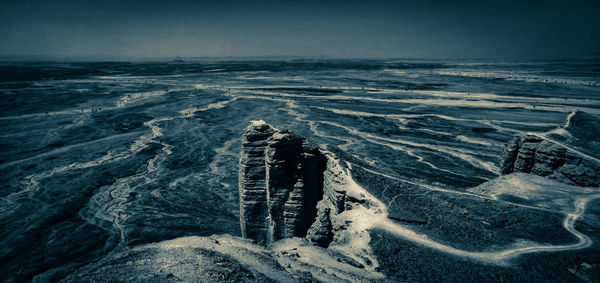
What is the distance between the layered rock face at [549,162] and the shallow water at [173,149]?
620 centimetres

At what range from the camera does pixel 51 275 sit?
17.8 meters

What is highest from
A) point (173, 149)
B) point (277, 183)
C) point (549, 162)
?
point (549, 162)

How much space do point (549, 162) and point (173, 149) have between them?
38.4 metres

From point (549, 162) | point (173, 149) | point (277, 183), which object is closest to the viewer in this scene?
point (277, 183)

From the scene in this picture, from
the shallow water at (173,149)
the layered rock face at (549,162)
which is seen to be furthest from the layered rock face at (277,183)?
the layered rock face at (549,162)

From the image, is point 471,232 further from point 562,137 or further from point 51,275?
point 562,137

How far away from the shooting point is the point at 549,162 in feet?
61.8

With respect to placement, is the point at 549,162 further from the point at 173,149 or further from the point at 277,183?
the point at 173,149

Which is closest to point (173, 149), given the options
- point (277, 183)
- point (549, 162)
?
point (277, 183)

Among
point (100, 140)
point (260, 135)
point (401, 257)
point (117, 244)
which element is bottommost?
point (117, 244)

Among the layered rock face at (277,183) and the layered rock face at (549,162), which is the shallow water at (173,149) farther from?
the layered rock face at (549,162)

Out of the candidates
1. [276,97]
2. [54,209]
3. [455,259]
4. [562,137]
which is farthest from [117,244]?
[276,97]

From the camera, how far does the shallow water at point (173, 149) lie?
22.4 meters

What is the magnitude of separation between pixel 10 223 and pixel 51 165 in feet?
39.6
